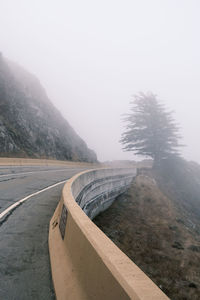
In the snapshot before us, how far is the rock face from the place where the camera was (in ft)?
119

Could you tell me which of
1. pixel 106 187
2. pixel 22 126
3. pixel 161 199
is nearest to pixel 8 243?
pixel 106 187

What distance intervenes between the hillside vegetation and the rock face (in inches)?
882

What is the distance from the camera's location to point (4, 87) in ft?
141

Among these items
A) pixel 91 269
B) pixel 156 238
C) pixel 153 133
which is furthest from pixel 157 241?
pixel 153 133

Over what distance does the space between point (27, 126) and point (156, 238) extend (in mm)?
35732

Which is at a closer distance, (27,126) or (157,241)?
(157,241)

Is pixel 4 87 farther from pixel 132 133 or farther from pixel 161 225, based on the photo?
pixel 161 225

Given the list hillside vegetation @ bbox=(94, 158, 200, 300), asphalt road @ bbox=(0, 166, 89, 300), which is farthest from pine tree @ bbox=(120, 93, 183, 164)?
asphalt road @ bbox=(0, 166, 89, 300)

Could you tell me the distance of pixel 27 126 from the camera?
139 ft

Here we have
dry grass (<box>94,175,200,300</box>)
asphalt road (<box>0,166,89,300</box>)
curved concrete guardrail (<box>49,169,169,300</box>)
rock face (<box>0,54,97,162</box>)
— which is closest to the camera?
curved concrete guardrail (<box>49,169,169,300</box>)

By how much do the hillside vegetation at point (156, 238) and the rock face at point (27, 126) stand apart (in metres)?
22.4

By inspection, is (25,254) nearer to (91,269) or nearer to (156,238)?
(91,269)

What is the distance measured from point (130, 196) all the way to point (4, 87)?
36.3 m

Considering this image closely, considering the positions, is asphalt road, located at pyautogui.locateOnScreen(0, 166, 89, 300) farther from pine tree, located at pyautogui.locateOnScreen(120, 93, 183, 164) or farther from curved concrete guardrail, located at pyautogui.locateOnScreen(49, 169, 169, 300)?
pine tree, located at pyautogui.locateOnScreen(120, 93, 183, 164)
